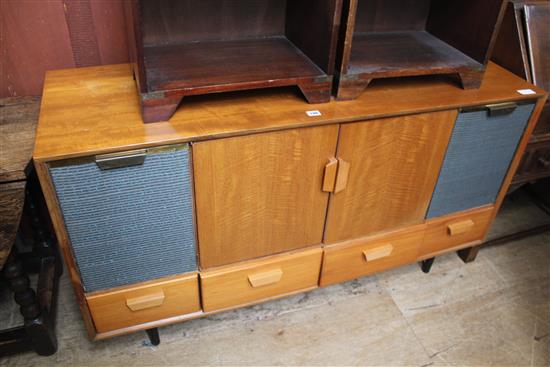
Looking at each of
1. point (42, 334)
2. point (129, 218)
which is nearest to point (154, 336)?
point (42, 334)

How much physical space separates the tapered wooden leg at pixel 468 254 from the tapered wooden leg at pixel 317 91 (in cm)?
107

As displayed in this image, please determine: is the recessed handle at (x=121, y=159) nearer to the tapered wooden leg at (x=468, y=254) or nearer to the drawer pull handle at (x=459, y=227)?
the drawer pull handle at (x=459, y=227)

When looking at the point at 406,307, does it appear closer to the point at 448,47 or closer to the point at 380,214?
the point at 380,214

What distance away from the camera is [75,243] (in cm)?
119

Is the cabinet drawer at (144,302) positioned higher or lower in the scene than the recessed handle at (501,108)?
lower

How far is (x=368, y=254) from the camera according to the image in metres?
1.59

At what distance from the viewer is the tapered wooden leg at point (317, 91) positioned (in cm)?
126

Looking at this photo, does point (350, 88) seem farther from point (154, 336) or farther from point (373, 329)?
point (154, 336)

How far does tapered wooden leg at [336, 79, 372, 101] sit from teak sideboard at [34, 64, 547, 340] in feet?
0.10

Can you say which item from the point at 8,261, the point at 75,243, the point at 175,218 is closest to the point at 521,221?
the point at 175,218

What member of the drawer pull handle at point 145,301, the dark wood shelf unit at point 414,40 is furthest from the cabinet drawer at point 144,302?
the dark wood shelf unit at point 414,40

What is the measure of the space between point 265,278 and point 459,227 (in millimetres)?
787

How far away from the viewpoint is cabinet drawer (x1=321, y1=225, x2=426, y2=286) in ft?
5.10

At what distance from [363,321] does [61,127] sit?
4.04 feet
